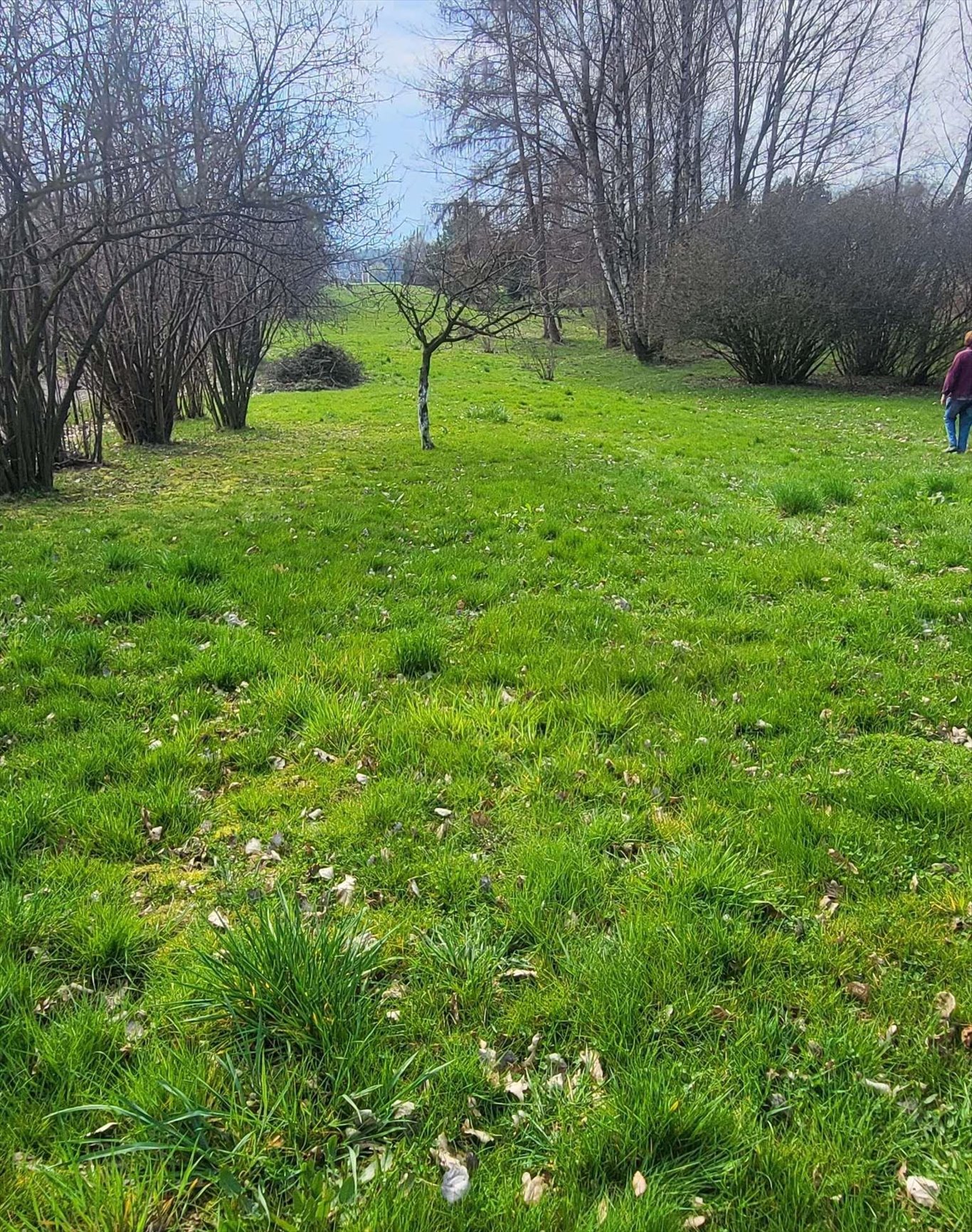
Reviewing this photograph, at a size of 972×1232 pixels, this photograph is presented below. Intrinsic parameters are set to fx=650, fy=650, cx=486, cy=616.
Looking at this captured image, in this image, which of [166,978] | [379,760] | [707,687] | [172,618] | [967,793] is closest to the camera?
[166,978]

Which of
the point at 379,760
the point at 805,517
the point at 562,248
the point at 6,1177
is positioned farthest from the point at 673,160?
the point at 6,1177

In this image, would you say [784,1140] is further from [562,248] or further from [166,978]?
[562,248]

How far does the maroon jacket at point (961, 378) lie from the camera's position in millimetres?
10648

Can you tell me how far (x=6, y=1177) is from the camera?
1644 millimetres

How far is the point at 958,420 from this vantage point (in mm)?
10977

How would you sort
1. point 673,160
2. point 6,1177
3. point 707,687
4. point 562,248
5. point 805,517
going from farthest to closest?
point 673,160 → point 562,248 → point 805,517 → point 707,687 → point 6,1177

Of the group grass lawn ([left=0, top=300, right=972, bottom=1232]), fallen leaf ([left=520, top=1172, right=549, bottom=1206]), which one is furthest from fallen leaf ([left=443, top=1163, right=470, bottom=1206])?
fallen leaf ([left=520, top=1172, right=549, bottom=1206])

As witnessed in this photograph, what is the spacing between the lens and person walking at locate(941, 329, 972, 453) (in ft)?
35.1

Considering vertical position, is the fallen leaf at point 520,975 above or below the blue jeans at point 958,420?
below

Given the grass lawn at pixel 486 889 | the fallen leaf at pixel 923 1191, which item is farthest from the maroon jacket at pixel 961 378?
the fallen leaf at pixel 923 1191

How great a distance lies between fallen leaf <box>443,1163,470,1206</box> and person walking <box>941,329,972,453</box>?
12817 mm

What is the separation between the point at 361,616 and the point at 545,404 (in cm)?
1418

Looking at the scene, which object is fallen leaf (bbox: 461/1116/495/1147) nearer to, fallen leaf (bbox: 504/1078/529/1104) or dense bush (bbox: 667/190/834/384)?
fallen leaf (bbox: 504/1078/529/1104)

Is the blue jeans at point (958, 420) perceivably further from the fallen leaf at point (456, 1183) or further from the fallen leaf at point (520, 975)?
the fallen leaf at point (456, 1183)
